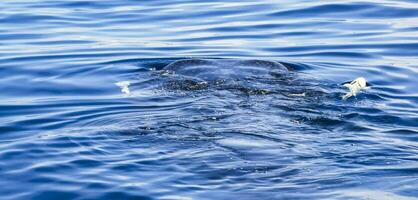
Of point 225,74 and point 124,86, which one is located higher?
point 225,74

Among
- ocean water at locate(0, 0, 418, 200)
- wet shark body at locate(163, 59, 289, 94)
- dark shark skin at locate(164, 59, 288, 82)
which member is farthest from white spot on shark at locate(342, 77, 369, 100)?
dark shark skin at locate(164, 59, 288, 82)

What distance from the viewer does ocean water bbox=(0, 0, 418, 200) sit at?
24.4 feet

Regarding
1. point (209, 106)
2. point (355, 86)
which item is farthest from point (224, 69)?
point (209, 106)

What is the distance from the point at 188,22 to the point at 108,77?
14.9 ft

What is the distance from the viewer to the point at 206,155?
805 centimetres

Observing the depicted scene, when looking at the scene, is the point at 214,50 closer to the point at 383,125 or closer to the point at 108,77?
the point at 108,77

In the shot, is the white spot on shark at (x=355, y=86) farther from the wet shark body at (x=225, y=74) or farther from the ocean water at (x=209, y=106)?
the wet shark body at (x=225, y=74)

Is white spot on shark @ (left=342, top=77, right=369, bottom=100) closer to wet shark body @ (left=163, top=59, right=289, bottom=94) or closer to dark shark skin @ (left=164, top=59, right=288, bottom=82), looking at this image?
wet shark body @ (left=163, top=59, right=289, bottom=94)

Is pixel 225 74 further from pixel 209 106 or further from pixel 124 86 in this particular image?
pixel 209 106

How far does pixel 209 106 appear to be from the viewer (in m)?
9.87

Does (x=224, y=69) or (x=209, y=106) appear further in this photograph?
(x=224, y=69)

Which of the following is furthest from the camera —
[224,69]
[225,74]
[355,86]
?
[224,69]

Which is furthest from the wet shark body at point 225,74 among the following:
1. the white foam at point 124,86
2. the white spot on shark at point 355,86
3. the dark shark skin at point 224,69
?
the white spot on shark at point 355,86

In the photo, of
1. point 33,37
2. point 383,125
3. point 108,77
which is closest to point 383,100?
point 383,125
